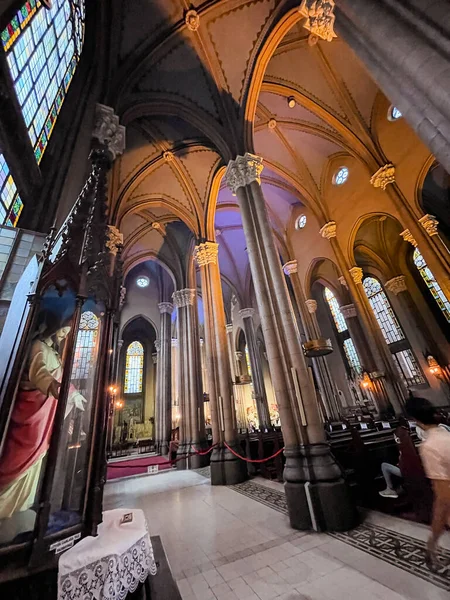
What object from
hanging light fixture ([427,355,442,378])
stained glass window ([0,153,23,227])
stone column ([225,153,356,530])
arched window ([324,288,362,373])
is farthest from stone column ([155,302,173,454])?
hanging light fixture ([427,355,442,378])

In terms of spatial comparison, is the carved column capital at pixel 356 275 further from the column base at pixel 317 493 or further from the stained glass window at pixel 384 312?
the column base at pixel 317 493

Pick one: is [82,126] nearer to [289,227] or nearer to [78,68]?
[78,68]

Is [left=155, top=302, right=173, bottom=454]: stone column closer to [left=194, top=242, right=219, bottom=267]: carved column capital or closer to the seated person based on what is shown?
[left=194, top=242, right=219, bottom=267]: carved column capital

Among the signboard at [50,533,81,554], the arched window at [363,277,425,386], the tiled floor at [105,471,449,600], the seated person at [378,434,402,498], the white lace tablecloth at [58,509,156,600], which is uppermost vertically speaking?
the arched window at [363,277,425,386]

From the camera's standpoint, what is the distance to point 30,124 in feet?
16.5

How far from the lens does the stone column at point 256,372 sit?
1542 centimetres

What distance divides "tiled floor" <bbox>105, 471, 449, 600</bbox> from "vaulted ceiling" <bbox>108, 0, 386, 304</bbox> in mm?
8594

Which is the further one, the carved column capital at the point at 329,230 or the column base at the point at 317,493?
the carved column capital at the point at 329,230

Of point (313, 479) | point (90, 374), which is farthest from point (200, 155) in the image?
point (313, 479)

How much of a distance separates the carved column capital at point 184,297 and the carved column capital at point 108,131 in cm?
794

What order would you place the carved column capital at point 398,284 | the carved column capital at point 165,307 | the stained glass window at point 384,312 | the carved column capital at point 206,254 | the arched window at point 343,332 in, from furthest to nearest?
the arched window at point 343,332 < the carved column capital at point 165,307 < the stained glass window at point 384,312 < the carved column capital at point 398,284 < the carved column capital at point 206,254

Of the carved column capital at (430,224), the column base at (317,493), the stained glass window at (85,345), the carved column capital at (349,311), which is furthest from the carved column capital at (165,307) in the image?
the stained glass window at (85,345)

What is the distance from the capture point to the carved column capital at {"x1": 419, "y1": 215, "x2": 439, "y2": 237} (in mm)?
8609

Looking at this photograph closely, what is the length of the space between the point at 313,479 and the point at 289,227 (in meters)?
14.0
